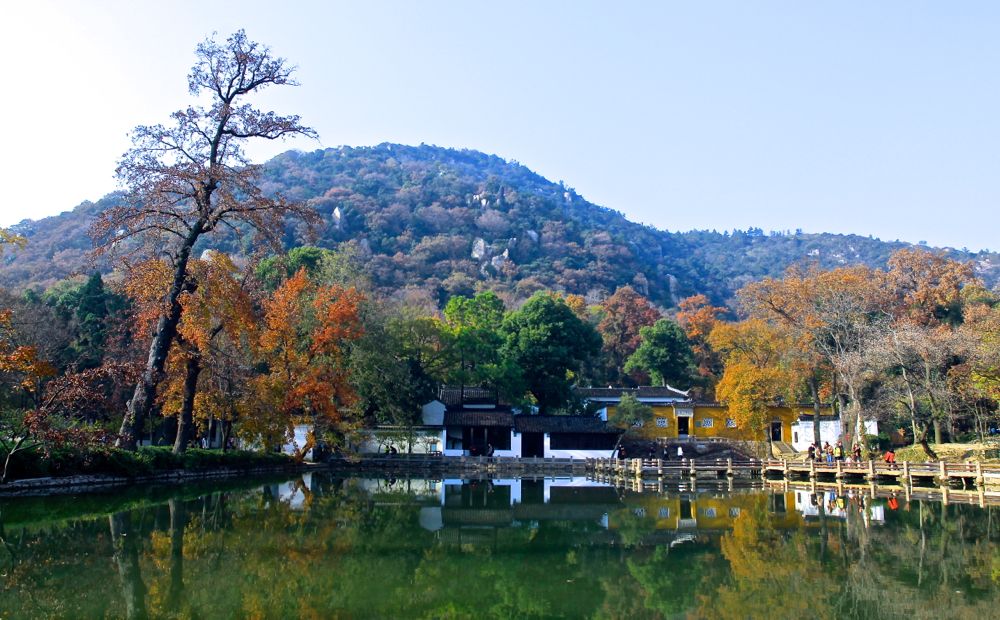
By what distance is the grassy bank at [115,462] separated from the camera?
1797 centimetres

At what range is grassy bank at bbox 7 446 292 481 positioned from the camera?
59.0 ft

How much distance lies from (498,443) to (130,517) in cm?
3084

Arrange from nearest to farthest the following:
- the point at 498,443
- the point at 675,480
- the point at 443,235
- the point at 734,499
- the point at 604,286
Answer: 1. the point at 734,499
2. the point at 675,480
3. the point at 498,443
4. the point at 604,286
5. the point at 443,235

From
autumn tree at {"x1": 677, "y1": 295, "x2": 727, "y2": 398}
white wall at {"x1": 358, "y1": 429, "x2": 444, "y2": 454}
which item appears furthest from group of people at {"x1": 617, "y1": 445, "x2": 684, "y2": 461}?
autumn tree at {"x1": 677, "y1": 295, "x2": 727, "y2": 398}

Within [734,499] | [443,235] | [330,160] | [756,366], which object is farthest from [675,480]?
[330,160]

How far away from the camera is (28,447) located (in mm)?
17859

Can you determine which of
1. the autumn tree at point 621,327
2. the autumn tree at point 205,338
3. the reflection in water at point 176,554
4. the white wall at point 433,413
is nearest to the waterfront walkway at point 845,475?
the white wall at point 433,413

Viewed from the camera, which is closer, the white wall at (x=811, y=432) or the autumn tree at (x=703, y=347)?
the white wall at (x=811, y=432)

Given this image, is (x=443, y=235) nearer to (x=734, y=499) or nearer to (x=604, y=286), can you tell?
(x=604, y=286)

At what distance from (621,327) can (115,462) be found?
5253 cm

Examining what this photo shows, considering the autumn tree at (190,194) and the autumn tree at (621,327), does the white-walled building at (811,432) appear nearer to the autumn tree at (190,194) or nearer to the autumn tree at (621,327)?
the autumn tree at (621,327)

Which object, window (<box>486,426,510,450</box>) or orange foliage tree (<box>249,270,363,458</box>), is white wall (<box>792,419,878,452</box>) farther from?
orange foliage tree (<box>249,270,363,458</box>)

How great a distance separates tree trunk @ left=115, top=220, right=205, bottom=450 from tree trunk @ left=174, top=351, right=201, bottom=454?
284 centimetres

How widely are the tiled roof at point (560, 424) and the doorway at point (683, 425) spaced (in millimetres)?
6803
